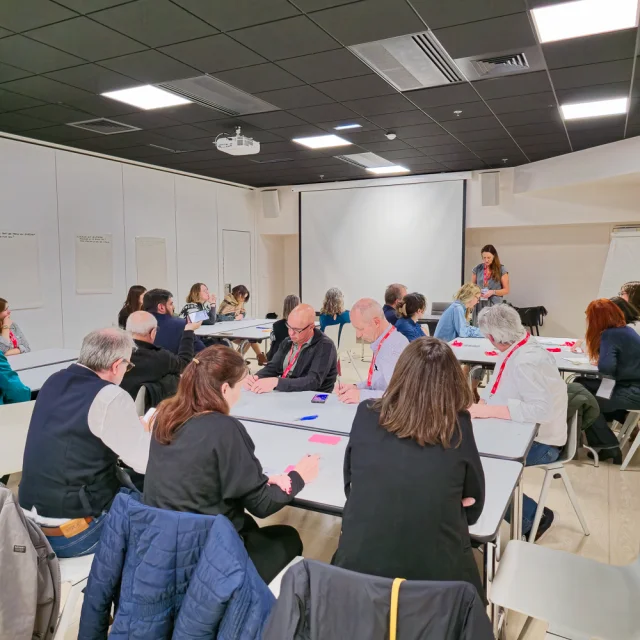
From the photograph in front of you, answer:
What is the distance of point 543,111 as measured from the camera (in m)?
5.36

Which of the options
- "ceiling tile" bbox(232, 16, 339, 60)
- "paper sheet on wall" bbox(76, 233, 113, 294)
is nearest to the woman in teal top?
"ceiling tile" bbox(232, 16, 339, 60)

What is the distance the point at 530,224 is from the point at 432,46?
5.65 meters

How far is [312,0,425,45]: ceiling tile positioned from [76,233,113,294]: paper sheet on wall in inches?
197

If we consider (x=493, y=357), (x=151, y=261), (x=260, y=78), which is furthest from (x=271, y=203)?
(x=493, y=357)

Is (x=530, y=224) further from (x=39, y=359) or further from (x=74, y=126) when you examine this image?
(x=39, y=359)

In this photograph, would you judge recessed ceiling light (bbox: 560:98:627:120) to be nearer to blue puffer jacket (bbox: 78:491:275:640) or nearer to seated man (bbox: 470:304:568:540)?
seated man (bbox: 470:304:568:540)

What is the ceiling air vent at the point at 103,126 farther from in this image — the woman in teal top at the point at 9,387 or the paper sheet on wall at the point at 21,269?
the woman in teal top at the point at 9,387

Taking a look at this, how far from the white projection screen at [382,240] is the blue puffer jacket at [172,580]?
833 centimetres

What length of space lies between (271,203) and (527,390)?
858cm

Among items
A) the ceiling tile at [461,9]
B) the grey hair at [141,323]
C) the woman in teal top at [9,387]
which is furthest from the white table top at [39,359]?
the ceiling tile at [461,9]

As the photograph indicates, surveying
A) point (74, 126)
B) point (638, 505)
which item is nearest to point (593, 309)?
point (638, 505)

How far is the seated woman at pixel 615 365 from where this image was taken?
3.91 meters

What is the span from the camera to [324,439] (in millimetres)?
2475

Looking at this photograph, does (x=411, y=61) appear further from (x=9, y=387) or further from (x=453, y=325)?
(x=9, y=387)
